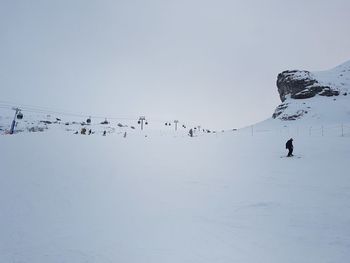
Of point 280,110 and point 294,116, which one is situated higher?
point 280,110

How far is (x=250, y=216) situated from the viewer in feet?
29.7

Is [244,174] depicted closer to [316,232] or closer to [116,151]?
[316,232]

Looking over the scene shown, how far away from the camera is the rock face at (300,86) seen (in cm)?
7806

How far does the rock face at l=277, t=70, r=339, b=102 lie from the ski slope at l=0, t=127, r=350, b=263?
228 feet

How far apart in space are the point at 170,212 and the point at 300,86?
281 feet

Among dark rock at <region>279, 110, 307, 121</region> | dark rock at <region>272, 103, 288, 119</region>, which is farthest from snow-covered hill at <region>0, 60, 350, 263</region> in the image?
dark rock at <region>272, 103, 288, 119</region>

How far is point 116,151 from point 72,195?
37.0ft

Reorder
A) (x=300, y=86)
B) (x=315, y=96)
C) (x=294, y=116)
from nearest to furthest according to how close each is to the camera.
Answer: (x=294, y=116)
(x=315, y=96)
(x=300, y=86)

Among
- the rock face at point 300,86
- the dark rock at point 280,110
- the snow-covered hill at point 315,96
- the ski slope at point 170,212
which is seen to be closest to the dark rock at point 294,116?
the snow-covered hill at point 315,96

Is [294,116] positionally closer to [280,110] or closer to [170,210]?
[280,110]

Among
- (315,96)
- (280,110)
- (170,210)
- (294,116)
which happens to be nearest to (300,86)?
(315,96)

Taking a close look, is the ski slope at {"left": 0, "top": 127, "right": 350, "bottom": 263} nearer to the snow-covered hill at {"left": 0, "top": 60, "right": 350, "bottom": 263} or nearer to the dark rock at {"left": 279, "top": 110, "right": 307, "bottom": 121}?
the snow-covered hill at {"left": 0, "top": 60, "right": 350, "bottom": 263}

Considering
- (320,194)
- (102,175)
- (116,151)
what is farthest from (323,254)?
(116,151)

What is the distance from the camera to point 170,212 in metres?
9.33
